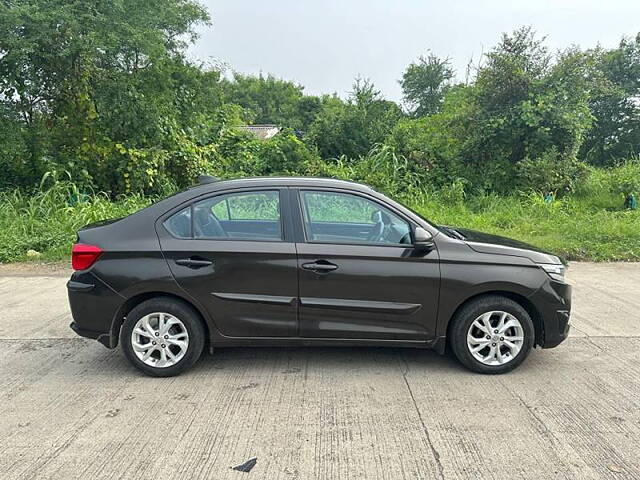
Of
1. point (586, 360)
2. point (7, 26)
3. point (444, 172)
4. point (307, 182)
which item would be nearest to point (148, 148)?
point (7, 26)

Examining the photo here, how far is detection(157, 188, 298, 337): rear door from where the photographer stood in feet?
12.9

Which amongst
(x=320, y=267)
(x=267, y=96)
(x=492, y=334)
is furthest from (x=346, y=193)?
(x=267, y=96)

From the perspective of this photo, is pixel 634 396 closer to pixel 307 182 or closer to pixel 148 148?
pixel 307 182

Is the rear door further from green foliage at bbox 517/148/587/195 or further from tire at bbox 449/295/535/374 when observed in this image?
green foliage at bbox 517/148/587/195

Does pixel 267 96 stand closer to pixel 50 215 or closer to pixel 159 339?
pixel 50 215

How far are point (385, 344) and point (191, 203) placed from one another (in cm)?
197

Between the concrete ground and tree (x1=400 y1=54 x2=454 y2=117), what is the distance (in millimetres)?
23060

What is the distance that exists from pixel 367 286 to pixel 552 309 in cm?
152

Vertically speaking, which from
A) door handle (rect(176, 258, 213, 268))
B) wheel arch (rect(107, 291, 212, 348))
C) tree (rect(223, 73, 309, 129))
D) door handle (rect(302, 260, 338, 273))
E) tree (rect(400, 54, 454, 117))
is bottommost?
wheel arch (rect(107, 291, 212, 348))

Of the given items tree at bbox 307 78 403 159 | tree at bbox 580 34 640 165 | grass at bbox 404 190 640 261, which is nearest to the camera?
grass at bbox 404 190 640 261

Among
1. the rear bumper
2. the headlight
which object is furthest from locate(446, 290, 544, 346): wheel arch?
the rear bumper

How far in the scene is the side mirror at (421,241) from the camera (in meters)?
3.91

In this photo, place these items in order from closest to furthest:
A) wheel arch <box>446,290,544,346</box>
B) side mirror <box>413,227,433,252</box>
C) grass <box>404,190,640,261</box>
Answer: side mirror <box>413,227,433,252</box>, wheel arch <box>446,290,544,346</box>, grass <box>404,190,640,261</box>

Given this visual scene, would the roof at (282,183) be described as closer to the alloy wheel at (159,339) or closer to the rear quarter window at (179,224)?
the rear quarter window at (179,224)
